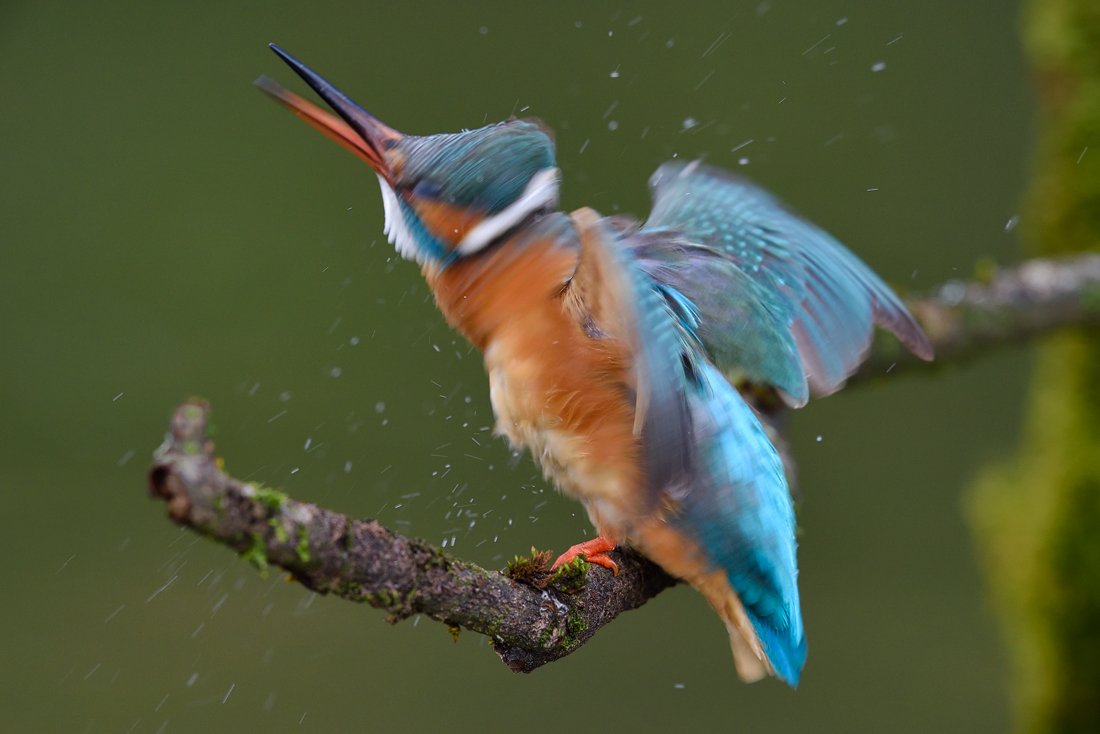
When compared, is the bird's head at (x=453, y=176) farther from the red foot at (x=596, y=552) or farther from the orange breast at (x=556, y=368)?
the red foot at (x=596, y=552)

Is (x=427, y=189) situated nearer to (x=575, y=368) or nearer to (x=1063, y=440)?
(x=575, y=368)

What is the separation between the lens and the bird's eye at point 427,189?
4.20 ft

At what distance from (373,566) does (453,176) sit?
2.01 feet

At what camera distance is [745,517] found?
51.0 inches

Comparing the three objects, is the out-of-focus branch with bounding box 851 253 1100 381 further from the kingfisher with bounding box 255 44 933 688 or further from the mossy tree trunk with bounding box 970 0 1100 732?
the kingfisher with bounding box 255 44 933 688

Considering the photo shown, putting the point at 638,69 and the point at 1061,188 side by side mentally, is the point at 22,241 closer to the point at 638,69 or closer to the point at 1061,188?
the point at 638,69

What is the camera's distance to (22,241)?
3.67m

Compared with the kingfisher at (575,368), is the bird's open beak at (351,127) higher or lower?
higher

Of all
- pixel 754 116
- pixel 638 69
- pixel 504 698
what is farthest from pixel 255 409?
pixel 754 116

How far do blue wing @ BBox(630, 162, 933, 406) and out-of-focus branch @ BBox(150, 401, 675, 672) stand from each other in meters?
0.48

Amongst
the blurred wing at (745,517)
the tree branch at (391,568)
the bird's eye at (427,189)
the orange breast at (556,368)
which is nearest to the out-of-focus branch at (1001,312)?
the tree branch at (391,568)

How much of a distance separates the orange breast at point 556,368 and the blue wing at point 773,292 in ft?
0.79

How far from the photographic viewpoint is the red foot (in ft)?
4.13

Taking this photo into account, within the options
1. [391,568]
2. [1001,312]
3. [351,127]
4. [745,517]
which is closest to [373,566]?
[391,568]
